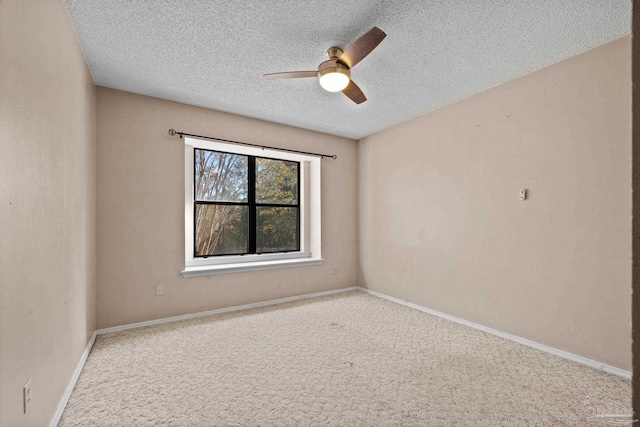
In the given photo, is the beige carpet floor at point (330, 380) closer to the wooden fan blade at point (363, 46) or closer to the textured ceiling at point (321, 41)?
the wooden fan blade at point (363, 46)

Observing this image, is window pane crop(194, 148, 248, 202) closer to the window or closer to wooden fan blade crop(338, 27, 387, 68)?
the window

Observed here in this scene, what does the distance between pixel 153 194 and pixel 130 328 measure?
142 cm

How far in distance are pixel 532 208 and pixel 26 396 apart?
3.57m

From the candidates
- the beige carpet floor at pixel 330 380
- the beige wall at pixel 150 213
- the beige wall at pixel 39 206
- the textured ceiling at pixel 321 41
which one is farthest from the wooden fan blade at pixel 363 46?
the beige carpet floor at pixel 330 380

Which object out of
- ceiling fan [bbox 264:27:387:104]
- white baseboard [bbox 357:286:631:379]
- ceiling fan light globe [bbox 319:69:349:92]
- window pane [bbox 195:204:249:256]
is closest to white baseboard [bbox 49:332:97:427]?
window pane [bbox 195:204:249:256]

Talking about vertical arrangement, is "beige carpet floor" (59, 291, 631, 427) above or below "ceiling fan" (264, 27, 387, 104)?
below

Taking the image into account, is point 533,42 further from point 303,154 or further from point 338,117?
point 303,154

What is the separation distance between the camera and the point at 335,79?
225 centimetres

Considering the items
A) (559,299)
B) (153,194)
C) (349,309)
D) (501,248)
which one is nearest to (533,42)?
(501,248)

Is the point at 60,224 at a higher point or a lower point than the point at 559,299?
higher

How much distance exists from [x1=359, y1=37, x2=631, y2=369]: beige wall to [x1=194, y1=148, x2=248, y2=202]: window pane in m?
2.23

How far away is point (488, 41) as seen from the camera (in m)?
2.21

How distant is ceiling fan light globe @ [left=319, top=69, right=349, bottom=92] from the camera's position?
2.20 meters

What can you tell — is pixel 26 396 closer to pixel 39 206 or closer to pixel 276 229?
pixel 39 206
